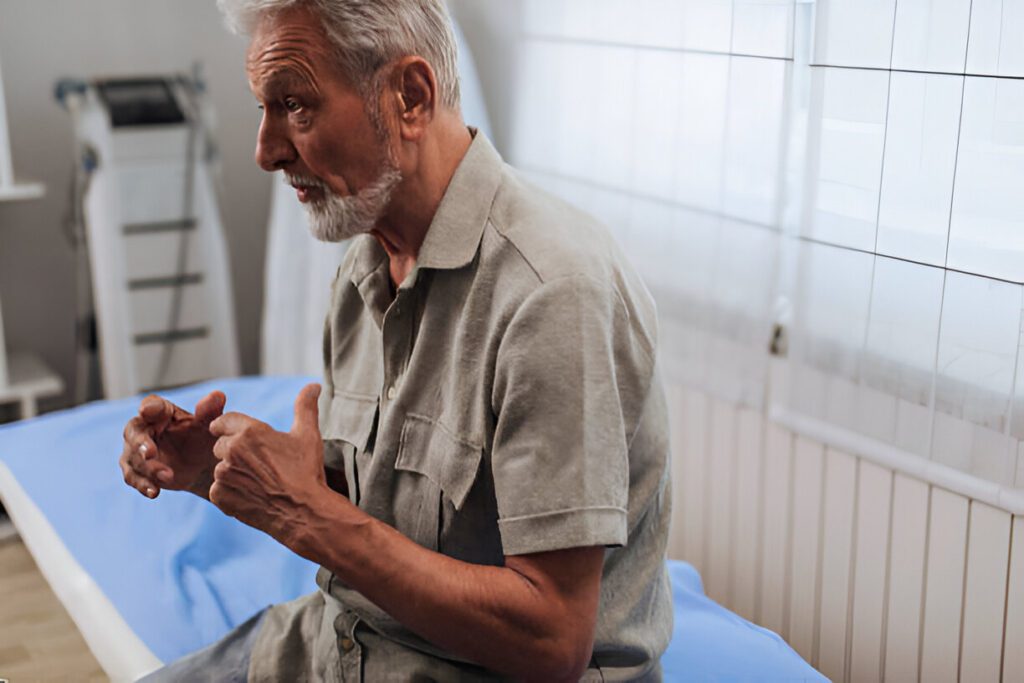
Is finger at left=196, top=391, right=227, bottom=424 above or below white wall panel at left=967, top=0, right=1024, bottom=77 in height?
below

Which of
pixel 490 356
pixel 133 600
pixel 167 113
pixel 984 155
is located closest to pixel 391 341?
pixel 490 356

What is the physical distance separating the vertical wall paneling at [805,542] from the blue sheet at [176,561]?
19cm

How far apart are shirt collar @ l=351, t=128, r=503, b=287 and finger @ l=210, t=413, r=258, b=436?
0.24 metres

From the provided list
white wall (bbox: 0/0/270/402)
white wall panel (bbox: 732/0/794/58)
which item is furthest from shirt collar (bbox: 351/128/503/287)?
white wall (bbox: 0/0/270/402)

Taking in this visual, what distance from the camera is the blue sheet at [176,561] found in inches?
64.7

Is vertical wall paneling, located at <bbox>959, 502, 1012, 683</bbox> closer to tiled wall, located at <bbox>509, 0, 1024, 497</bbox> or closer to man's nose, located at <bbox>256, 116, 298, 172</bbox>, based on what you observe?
tiled wall, located at <bbox>509, 0, 1024, 497</bbox>

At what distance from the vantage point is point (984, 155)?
5.08 feet

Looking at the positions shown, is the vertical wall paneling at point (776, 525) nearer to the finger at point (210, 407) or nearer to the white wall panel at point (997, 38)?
the white wall panel at point (997, 38)

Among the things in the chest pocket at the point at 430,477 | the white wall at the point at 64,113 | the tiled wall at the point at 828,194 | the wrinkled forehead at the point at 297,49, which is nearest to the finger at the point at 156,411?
the chest pocket at the point at 430,477

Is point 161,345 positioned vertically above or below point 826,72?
below

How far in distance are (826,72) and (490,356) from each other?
0.93 meters

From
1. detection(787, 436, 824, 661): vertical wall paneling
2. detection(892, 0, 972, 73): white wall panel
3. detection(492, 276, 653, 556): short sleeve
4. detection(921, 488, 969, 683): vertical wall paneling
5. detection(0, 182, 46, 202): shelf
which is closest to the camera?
detection(492, 276, 653, 556): short sleeve

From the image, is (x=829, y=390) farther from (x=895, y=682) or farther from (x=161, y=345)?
(x=161, y=345)

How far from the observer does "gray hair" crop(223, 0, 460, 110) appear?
113 centimetres
